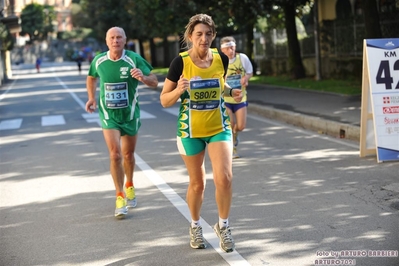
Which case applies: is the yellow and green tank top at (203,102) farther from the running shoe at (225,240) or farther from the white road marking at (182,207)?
the white road marking at (182,207)

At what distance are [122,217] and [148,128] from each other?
30.4ft

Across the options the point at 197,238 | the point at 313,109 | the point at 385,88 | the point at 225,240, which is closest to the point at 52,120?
the point at 313,109

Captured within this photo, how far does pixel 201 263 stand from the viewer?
6078 mm

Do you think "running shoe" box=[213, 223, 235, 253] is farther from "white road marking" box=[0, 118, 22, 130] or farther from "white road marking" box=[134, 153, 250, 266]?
"white road marking" box=[0, 118, 22, 130]

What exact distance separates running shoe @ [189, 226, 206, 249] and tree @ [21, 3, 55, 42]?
13485 cm

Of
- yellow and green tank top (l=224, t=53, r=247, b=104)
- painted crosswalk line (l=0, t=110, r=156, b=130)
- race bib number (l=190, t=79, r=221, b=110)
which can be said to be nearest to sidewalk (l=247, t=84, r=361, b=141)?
yellow and green tank top (l=224, t=53, r=247, b=104)

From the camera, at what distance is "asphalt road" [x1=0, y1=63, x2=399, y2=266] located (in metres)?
6.40

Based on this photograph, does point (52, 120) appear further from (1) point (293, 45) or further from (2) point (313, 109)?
(1) point (293, 45)

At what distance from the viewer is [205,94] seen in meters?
6.36

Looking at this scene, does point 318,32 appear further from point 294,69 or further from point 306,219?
point 306,219

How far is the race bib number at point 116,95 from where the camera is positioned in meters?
8.23

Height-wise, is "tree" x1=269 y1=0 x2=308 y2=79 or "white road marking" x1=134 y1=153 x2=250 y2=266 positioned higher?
"tree" x1=269 y1=0 x2=308 y2=79

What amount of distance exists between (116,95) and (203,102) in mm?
2058

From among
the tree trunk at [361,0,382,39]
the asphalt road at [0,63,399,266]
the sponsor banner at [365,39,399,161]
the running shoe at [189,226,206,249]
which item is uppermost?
the tree trunk at [361,0,382,39]
